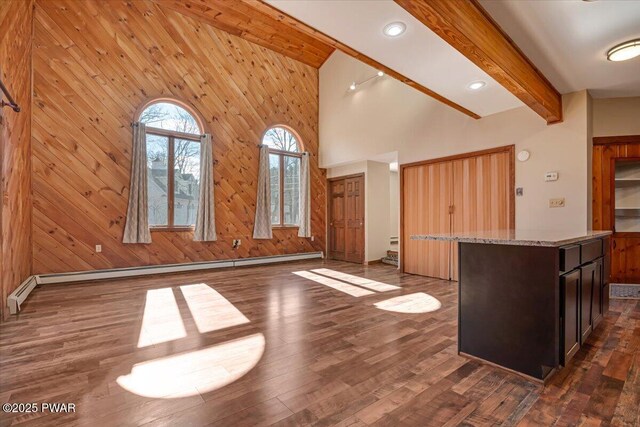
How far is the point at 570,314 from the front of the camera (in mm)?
1944

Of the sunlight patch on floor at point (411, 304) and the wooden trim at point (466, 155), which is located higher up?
the wooden trim at point (466, 155)

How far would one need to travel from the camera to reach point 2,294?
9.46ft

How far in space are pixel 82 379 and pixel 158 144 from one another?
14.6 feet

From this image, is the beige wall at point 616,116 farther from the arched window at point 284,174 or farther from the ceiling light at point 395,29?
the arched window at point 284,174

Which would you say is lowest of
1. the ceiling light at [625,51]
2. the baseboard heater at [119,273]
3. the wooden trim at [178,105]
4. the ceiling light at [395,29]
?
the baseboard heater at [119,273]

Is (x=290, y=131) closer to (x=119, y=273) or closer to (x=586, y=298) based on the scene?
(x=119, y=273)

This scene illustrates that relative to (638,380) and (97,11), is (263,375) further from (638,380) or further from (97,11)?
(97,11)

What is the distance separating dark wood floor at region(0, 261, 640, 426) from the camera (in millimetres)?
1528

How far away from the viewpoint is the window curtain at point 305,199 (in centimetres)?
698

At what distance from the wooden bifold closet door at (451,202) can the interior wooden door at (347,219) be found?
1.31m

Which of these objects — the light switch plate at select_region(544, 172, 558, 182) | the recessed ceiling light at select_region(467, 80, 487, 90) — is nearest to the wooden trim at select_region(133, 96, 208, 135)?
the recessed ceiling light at select_region(467, 80, 487, 90)

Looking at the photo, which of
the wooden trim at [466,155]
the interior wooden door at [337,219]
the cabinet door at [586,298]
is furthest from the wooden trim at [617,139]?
the interior wooden door at [337,219]

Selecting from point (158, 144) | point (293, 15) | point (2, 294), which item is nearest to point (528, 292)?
point (293, 15)

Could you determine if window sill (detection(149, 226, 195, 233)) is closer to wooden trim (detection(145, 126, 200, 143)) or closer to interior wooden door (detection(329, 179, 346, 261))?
wooden trim (detection(145, 126, 200, 143))
